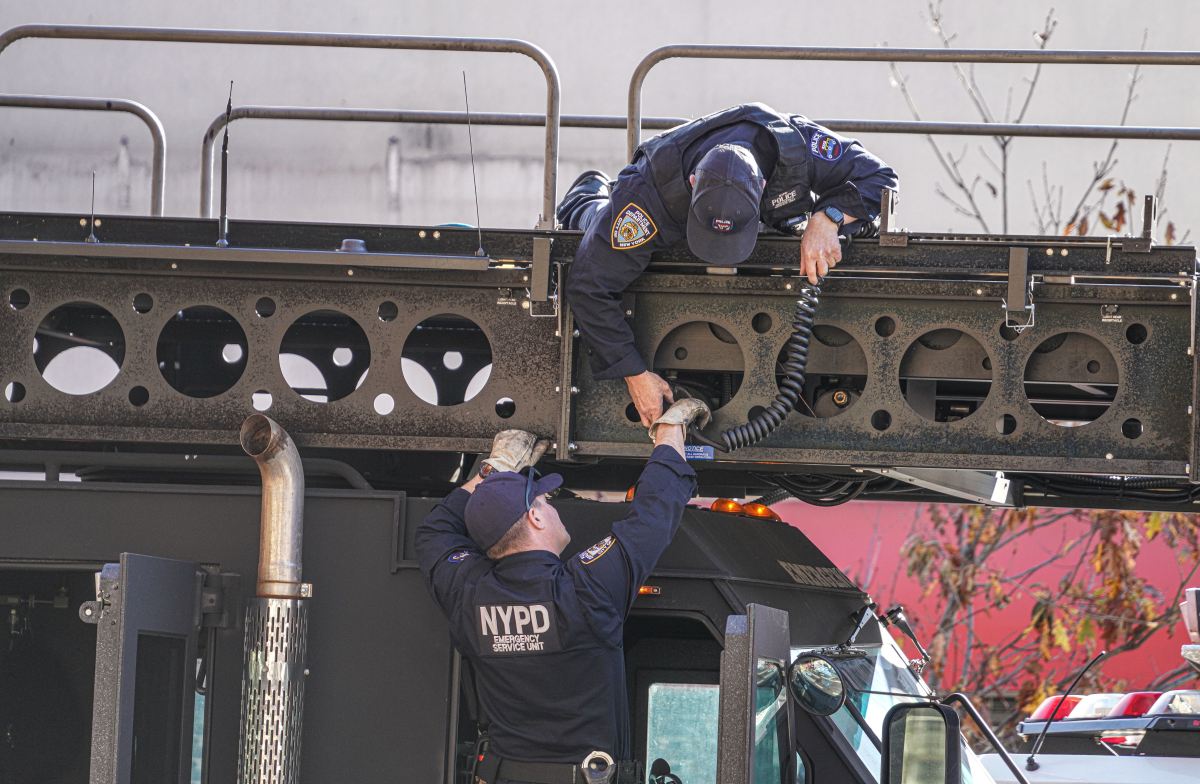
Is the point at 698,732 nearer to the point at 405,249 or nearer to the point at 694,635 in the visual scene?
the point at 694,635

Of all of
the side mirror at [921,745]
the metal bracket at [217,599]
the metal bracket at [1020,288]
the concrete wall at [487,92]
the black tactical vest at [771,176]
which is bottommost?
the side mirror at [921,745]

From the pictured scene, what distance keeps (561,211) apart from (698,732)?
5.81 feet

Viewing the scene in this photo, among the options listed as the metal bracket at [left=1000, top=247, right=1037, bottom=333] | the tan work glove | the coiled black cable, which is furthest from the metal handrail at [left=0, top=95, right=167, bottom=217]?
the metal bracket at [left=1000, top=247, right=1037, bottom=333]

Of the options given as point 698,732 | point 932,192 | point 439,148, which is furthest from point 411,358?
point 932,192

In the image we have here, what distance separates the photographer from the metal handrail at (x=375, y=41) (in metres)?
4.64

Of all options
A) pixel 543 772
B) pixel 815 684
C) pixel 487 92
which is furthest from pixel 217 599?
pixel 487 92

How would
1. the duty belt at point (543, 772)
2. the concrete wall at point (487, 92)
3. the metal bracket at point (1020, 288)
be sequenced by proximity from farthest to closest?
the concrete wall at point (487, 92), the duty belt at point (543, 772), the metal bracket at point (1020, 288)

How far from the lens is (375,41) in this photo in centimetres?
475

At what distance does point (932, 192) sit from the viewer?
1213cm

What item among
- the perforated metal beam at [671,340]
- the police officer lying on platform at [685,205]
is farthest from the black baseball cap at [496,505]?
the police officer lying on platform at [685,205]

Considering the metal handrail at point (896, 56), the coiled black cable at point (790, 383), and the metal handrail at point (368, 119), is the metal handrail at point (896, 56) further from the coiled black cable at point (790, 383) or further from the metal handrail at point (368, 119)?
the coiled black cable at point (790, 383)

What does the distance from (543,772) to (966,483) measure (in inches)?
74.5

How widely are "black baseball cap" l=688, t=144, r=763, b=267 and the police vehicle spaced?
285 millimetres

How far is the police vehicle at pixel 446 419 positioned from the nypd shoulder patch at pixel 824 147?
29cm
